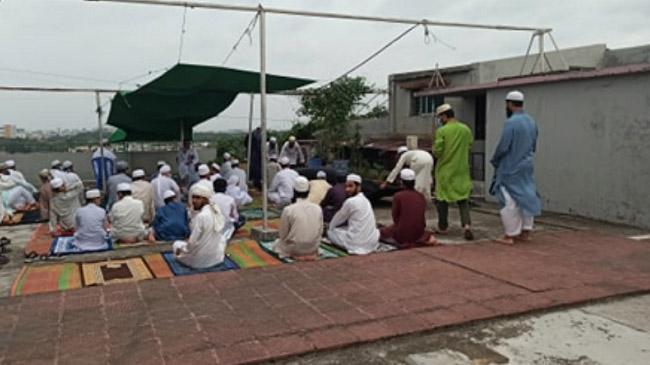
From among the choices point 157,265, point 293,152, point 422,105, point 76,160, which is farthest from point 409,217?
point 76,160

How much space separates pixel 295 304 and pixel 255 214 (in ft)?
19.0

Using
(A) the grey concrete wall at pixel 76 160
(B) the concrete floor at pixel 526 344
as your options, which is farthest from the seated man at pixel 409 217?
(A) the grey concrete wall at pixel 76 160

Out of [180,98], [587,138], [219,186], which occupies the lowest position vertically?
[219,186]

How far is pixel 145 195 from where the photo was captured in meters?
9.05

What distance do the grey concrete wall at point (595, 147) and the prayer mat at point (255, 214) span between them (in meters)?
4.68

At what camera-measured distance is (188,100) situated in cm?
1251

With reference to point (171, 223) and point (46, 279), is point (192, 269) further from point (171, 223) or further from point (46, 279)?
point (171, 223)

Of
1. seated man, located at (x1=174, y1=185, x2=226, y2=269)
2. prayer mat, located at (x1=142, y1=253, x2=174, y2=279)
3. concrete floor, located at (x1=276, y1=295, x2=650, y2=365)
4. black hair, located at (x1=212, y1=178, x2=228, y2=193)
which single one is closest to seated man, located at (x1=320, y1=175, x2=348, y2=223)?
black hair, located at (x1=212, y1=178, x2=228, y2=193)

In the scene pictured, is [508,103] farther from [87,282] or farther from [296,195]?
[87,282]

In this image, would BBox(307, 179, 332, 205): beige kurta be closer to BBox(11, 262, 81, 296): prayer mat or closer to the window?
BBox(11, 262, 81, 296): prayer mat

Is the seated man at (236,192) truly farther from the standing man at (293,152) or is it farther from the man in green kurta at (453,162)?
the man in green kurta at (453,162)

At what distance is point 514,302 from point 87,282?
4.04 metres

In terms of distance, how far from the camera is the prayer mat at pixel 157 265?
5.99 meters

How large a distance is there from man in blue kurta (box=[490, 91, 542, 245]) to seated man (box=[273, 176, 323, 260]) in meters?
2.45
